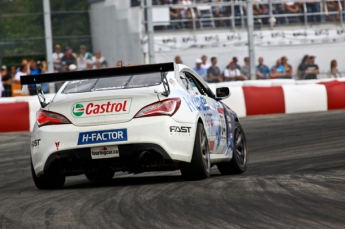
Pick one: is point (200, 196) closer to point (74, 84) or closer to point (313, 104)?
point (74, 84)

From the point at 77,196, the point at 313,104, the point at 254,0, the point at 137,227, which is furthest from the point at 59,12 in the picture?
the point at 137,227

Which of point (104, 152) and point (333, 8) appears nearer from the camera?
point (104, 152)

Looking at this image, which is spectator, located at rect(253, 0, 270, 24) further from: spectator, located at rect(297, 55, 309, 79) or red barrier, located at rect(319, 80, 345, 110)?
red barrier, located at rect(319, 80, 345, 110)

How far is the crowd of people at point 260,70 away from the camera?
22.0 m

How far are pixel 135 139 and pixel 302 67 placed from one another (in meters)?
15.2

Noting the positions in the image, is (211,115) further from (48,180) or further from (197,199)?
(197,199)

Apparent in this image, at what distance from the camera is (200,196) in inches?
299

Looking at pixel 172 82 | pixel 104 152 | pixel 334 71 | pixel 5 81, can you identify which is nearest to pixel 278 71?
pixel 334 71

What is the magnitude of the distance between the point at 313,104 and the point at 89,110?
1356 cm

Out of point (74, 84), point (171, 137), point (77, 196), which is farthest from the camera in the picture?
point (74, 84)

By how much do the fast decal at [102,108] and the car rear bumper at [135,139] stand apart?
0.43ft

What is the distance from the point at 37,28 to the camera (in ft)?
66.9

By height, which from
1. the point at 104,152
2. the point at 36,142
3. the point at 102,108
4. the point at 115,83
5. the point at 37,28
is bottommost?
the point at 104,152

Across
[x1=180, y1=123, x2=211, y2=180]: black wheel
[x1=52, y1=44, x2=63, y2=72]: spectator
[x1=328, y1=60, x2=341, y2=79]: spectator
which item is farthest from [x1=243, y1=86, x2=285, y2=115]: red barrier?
[x1=180, y1=123, x2=211, y2=180]: black wheel
